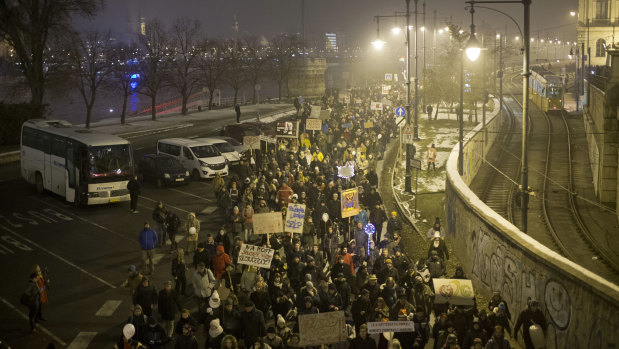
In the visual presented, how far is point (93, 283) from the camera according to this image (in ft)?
57.3

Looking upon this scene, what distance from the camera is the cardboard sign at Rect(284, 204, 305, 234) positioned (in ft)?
58.0

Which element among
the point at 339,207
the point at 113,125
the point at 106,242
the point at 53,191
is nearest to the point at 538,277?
the point at 339,207

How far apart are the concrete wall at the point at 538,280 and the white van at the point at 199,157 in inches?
510

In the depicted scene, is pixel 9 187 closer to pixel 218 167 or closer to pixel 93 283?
pixel 218 167

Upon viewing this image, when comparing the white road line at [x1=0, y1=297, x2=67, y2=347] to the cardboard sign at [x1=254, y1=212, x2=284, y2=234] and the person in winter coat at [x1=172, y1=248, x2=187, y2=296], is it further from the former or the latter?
the cardboard sign at [x1=254, y1=212, x2=284, y2=234]

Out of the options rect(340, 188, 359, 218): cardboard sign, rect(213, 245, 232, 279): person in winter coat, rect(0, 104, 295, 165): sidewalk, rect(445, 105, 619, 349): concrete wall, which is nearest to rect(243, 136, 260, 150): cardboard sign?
rect(340, 188, 359, 218): cardboard sign

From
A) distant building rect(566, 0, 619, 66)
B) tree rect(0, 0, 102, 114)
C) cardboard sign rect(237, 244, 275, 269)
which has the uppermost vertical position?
distant building rect(566, 0, 619, 66)

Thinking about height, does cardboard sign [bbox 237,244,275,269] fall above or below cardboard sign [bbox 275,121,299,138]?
below

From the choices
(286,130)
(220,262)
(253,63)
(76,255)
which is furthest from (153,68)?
(220,262)

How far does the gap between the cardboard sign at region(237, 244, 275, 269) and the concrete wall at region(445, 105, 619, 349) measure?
5245 millimetres

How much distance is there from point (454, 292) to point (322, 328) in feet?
12.0

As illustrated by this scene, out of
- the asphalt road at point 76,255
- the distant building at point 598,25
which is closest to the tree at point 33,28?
the asphalt road at point 76,255

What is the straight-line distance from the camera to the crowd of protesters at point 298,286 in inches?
477

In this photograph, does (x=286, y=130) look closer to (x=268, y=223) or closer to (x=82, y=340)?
(x=268, y=223)
